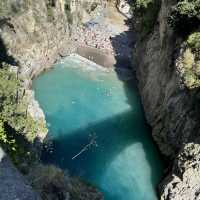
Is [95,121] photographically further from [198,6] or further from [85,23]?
[85,23]

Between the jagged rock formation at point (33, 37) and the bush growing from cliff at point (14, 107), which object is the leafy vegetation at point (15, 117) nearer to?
the bush growing from cliff at point (14, 107)

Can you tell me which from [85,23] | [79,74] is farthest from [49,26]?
[85,23]

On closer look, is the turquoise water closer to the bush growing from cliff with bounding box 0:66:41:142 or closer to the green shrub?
the bush growing from cliff with bounding box 0:66:41:142

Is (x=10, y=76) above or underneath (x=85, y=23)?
above

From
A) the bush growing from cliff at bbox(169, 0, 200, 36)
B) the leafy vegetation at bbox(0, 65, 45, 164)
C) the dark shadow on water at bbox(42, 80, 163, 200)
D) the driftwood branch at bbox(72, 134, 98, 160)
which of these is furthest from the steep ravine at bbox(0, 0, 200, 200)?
the leafy vegetation at bbox(0, 65, 45, 164)

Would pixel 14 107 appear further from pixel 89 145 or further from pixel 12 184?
pixel 12 184

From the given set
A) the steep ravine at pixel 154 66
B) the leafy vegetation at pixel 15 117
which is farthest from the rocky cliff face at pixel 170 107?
the leafy vegetation at pixel 15 117
